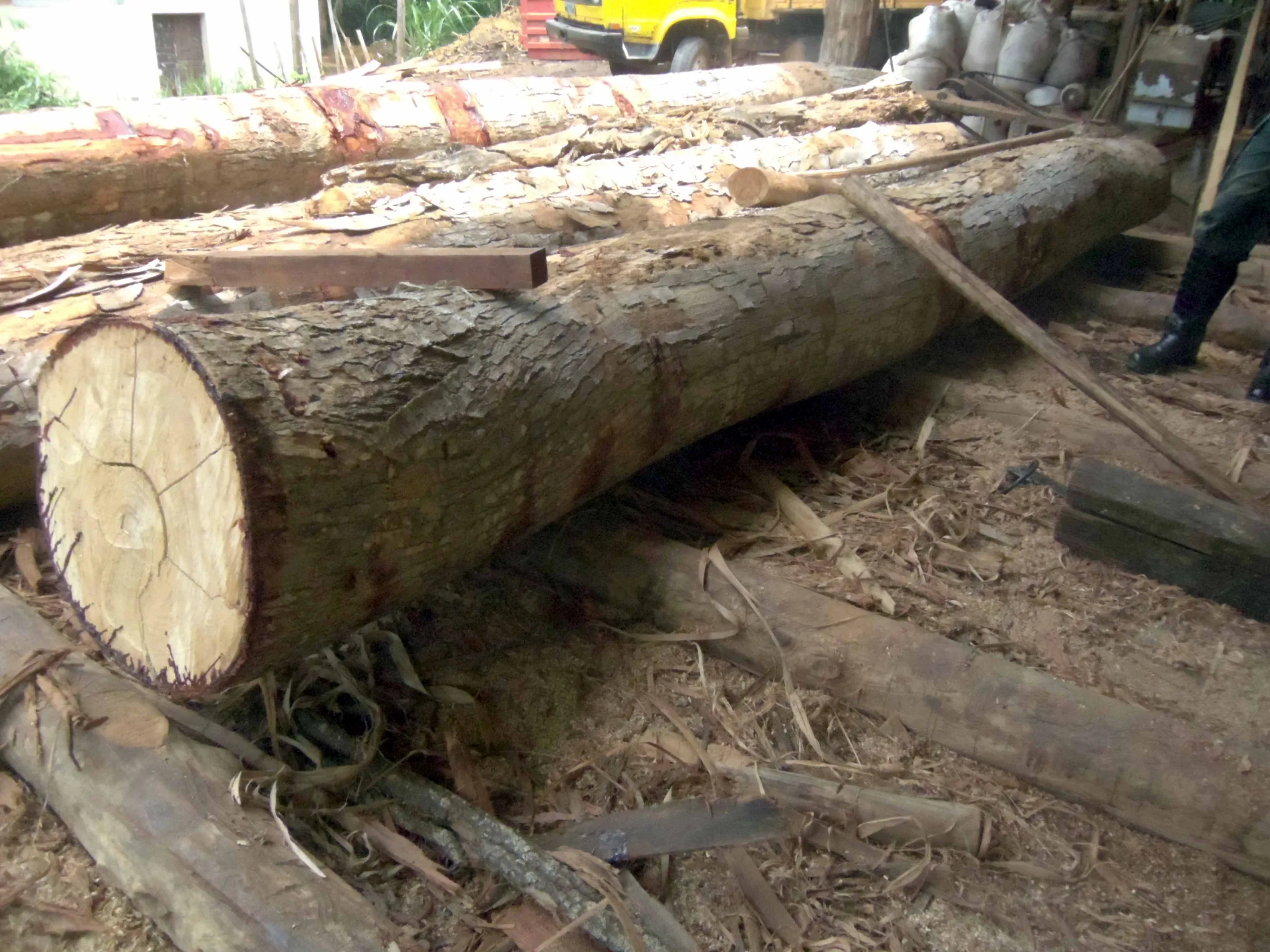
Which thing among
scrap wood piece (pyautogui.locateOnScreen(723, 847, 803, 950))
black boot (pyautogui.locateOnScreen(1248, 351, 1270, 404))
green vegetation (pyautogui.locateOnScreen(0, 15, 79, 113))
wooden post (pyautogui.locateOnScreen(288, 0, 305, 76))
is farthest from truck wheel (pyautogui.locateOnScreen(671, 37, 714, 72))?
scrap wood piece (pyautogui.locateOnScreen(723, 847, 803, 950))

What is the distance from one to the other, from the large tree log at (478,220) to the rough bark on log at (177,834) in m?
0.93

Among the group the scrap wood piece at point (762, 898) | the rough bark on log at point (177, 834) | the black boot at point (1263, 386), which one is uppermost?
the black boot at point (1263, 386)

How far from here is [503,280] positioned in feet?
6.61

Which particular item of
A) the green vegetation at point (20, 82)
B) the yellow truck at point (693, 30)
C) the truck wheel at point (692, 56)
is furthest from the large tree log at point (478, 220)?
the green vegetation at point (20, 82)

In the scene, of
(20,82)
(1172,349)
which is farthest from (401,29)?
(1172,349)

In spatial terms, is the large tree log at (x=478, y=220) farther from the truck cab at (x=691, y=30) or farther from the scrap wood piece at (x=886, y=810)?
the truck cab at (x=691, y=30)

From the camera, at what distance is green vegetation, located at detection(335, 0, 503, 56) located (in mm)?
11164

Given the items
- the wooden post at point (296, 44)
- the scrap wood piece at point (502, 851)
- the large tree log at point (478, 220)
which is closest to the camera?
the scrap wood piece at point (502, 851)

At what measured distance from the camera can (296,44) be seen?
9.13m

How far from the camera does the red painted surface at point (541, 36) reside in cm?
930

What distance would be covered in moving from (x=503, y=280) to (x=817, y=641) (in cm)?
108

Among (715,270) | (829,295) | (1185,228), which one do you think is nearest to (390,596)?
(715,270)

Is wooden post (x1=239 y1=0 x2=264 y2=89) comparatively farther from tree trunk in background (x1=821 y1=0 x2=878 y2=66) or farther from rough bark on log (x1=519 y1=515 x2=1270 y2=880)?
rough bark on log (x1=519 y1=515 x2=1270 y2=880)

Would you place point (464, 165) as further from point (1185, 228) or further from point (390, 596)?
point (1185, 228)
